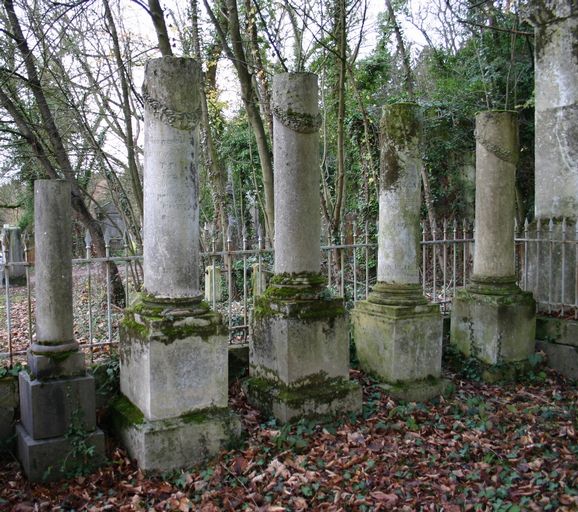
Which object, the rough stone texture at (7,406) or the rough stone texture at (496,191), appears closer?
the rough stone texture at (7,406)

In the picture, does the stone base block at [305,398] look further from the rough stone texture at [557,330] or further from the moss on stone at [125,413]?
the rough stone texture at [557,330]

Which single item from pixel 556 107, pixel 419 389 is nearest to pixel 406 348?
pixel 419 389

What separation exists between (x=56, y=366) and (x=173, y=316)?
91cm

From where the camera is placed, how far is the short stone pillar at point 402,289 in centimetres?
506

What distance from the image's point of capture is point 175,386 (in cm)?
378

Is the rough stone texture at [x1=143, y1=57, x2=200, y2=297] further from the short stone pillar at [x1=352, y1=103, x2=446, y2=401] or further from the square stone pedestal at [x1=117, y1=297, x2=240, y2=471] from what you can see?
the short stone pillar at [x1=352, y1=103, x2=446, y2=401]

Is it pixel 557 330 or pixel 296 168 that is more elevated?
pixel 296 168

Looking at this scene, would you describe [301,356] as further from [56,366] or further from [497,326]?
[497,326]

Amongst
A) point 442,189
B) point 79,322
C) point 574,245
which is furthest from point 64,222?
point 442,189

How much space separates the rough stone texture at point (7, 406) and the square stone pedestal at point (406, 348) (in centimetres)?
326

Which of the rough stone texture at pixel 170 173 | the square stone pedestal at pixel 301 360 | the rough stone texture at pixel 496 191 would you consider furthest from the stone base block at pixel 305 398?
the rough stone texture at pixel 496 191

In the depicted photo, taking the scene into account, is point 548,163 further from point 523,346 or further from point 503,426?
point 503,426

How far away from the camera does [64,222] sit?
3834mm

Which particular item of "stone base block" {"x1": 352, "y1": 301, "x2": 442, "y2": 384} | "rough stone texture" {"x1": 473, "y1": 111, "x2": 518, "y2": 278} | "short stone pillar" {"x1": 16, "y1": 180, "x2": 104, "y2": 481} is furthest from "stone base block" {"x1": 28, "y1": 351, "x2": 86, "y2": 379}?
"rough stone texture" {"x1": 473, "y1": 111, "x2": 518, "y2": 278}
